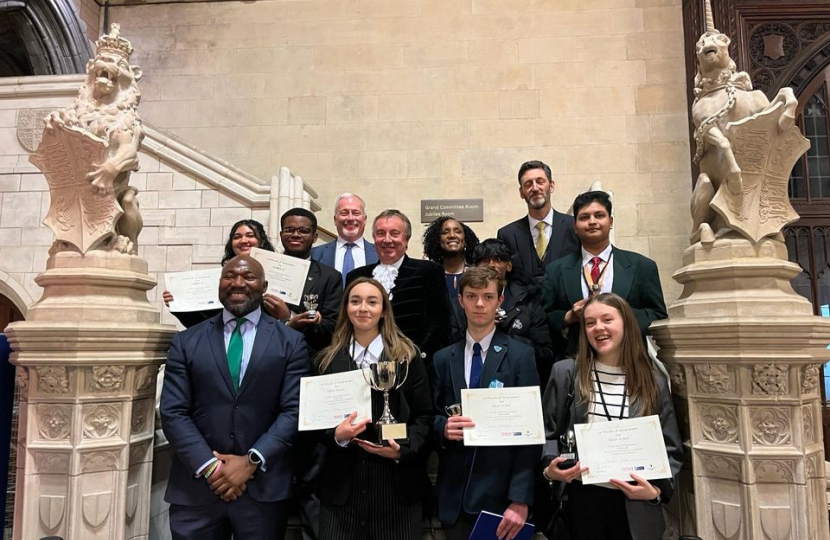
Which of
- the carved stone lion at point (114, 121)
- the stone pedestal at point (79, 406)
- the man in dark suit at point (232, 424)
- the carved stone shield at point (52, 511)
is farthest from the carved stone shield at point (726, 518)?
the carved stone lion at point (114, 121)

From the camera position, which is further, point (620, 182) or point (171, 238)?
point (620, 182)

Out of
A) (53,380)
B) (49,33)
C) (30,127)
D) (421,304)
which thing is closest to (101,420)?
(53,380)

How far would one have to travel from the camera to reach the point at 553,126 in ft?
26.4

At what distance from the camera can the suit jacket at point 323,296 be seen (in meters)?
3.19

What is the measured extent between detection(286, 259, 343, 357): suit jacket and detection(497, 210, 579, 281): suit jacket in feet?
3.50

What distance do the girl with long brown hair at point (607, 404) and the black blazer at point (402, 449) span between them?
A: 547mm

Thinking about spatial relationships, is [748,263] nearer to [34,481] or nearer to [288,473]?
[288,473]

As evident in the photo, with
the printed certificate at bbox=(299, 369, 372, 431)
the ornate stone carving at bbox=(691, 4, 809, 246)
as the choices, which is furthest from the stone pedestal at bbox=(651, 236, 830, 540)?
the printed certificate at bbox=(299, 369, 372, 431)

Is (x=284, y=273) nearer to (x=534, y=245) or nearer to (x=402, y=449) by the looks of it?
(x=402, y=449)

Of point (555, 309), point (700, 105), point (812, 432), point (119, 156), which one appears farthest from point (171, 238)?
point (812, 432)

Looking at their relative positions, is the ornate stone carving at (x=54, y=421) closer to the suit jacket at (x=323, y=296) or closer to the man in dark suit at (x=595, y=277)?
the suit jacket at (x=323, y=296)

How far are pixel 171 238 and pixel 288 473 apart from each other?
15.0ft

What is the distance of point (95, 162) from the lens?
2.92 m

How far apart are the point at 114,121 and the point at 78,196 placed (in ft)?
1.42
